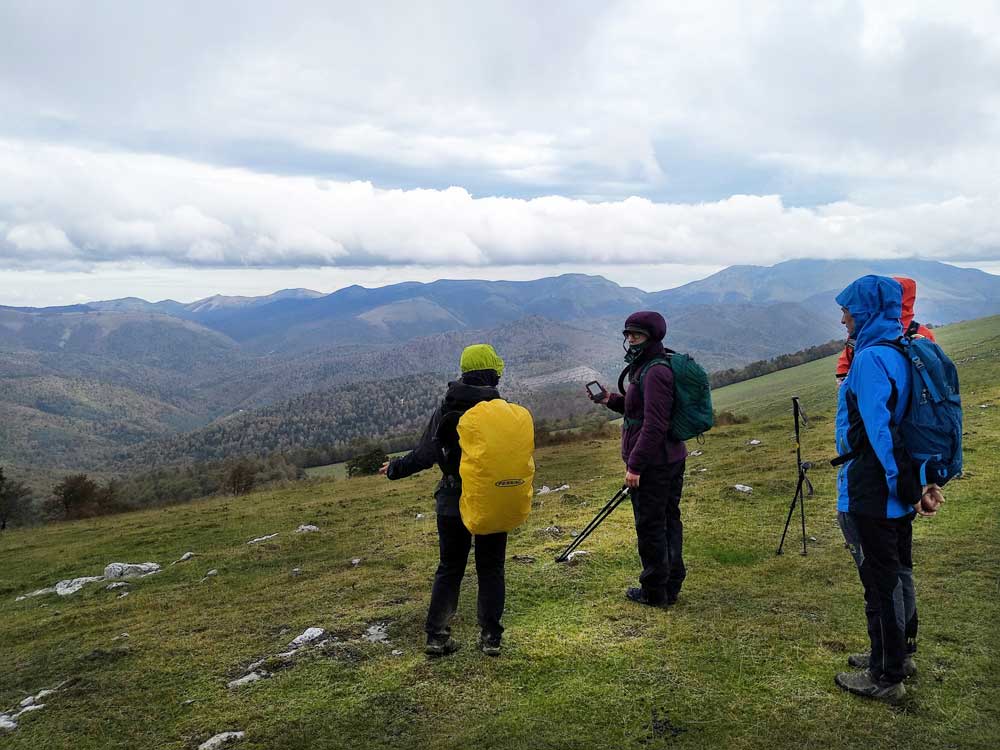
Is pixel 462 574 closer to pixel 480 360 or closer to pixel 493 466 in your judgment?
pixel 493 466

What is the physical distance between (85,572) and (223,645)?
31.0 ft

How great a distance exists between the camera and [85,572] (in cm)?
1437

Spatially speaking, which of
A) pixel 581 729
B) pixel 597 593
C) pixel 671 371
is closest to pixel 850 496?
pixel 671 371

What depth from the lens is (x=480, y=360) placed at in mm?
6578

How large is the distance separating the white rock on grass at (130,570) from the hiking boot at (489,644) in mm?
9343

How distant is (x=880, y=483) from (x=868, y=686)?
1.84 metres

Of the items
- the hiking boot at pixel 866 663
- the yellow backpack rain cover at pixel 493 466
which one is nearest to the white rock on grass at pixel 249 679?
the yellow backpack rain cover at pixel 493 466

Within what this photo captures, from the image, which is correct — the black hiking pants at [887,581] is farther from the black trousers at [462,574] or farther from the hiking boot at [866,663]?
the black trousers at [462,574]

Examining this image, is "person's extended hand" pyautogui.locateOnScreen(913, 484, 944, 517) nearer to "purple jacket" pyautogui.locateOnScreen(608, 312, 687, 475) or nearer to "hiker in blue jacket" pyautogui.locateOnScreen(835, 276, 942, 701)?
"hiker in blue jacket" pyautogui.locateOnScreen(835, 276, 942, 701)

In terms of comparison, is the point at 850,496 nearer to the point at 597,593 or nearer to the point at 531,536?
the point at 597,593

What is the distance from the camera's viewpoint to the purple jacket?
23.2 feet

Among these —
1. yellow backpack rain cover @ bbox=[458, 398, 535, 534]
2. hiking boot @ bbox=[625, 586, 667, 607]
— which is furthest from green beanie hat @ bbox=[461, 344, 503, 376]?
hiking boot @ bbox=[625, 586, 667, 607]

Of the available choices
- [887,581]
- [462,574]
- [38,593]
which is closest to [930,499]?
[887,581]

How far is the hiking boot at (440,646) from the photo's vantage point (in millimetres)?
6582
